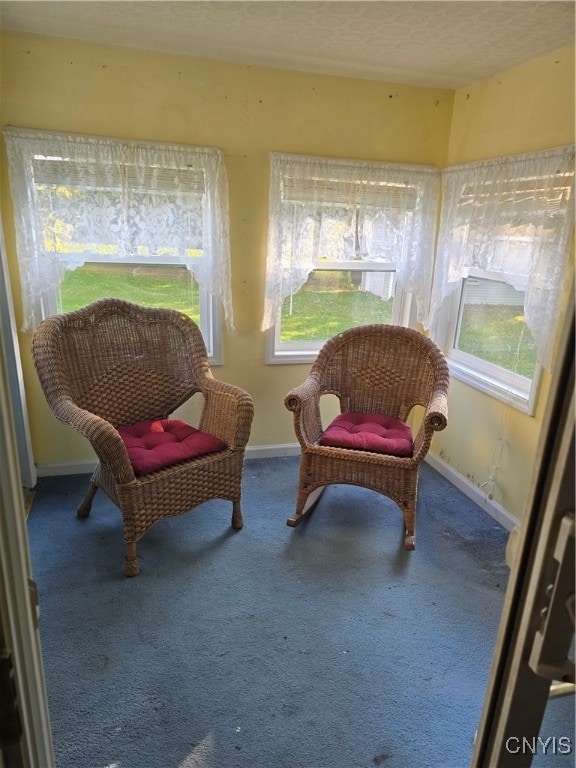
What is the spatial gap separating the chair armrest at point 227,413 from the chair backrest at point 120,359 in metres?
0.16

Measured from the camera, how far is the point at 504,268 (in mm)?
2477

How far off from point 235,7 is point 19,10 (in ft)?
2.97

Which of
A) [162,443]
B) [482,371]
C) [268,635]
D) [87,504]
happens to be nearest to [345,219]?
[482,371]

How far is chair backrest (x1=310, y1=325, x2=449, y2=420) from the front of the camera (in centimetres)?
272

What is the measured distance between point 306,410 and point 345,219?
118cm

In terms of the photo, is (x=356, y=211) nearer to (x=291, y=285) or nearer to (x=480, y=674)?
(x=291, y=285)

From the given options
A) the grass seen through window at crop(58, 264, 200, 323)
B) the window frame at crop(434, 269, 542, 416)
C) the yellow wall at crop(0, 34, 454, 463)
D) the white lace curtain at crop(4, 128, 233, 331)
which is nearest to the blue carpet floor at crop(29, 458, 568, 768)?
the window frame at crop(434, 269, 542, 416)

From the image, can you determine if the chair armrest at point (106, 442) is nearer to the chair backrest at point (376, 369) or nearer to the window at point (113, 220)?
the window at point (113, 220)

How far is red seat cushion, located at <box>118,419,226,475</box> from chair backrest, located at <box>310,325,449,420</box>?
2.42ft

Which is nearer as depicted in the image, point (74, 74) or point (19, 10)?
point (19, 10)

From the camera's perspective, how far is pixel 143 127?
2.52 m

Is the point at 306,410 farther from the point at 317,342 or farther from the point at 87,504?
the point at 87,504

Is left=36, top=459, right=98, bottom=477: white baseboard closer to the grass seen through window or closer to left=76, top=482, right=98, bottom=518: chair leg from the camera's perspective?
left=76, top=482, right=98, bottom=518: chair leg

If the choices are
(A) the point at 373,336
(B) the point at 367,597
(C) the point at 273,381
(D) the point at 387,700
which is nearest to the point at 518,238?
(A) the point at 373,336
